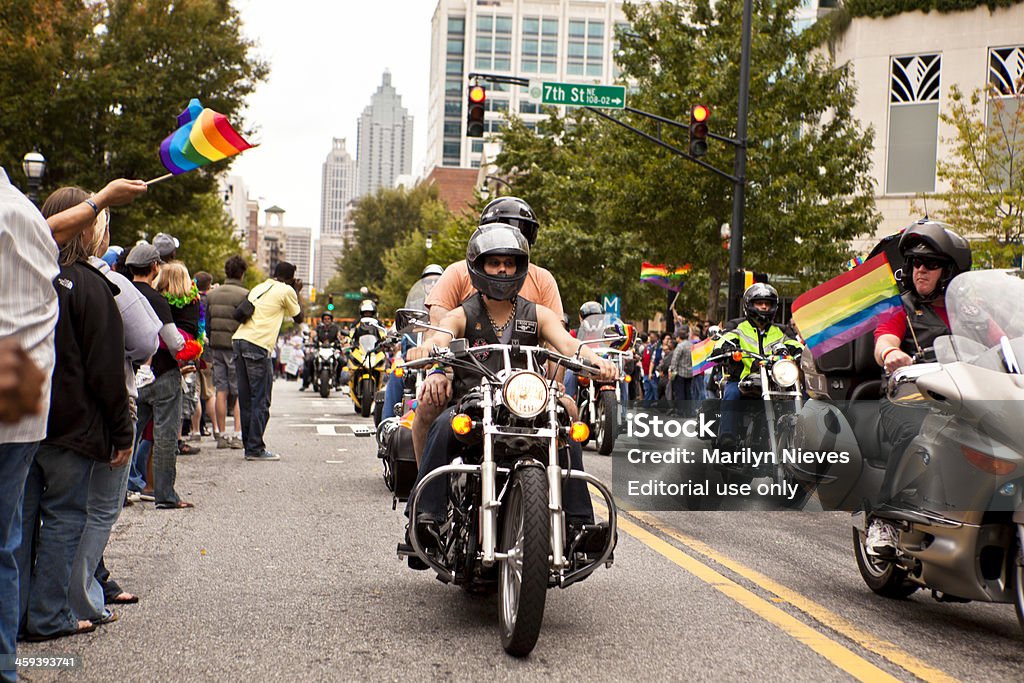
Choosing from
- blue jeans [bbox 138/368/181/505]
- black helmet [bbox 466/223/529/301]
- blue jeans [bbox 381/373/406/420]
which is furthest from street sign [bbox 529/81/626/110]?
black helmet [bbox 466/223/529/301]

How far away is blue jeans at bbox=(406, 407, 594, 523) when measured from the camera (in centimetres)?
537

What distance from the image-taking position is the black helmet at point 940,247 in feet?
21.6

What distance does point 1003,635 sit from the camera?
568 centimetres

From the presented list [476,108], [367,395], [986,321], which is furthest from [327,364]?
[986,321]

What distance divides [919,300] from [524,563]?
324 centimetres

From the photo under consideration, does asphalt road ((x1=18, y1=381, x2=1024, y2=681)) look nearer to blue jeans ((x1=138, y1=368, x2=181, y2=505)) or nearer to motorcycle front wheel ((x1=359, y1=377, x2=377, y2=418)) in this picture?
blue jeans ((x1=138, y1=368, x2=181, y2=505))

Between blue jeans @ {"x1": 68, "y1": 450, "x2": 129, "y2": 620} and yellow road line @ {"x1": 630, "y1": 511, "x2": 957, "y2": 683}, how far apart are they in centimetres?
325

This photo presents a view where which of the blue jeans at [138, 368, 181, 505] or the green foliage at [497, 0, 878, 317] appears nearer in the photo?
the blue jeans at [138, 368, 181, 505]

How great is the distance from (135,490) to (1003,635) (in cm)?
644

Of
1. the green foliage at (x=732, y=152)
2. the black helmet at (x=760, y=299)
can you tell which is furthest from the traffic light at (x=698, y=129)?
the black helmet at (x=760, y=299)

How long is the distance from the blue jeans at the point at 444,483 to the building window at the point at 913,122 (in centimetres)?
3306

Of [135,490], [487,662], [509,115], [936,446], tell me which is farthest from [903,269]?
[509,115]

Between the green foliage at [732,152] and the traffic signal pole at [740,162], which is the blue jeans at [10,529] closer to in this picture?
the traffic signal pole at [740,162]

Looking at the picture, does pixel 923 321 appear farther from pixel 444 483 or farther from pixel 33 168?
pixel 33 168
